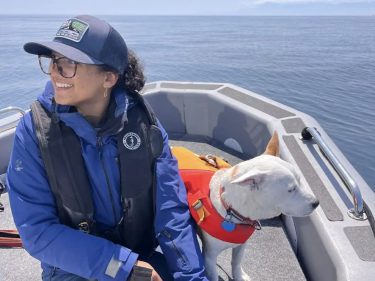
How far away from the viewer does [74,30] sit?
5.98 feet

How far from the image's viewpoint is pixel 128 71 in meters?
2.13

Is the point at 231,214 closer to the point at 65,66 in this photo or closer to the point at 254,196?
the point at 254,196

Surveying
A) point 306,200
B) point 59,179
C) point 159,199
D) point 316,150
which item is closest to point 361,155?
point 316,150

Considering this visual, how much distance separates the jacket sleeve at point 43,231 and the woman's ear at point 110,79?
0.44 meters

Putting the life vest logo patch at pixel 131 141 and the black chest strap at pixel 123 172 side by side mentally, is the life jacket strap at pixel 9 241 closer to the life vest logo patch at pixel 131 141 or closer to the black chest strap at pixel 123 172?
the black chest strap at pixel 123 172

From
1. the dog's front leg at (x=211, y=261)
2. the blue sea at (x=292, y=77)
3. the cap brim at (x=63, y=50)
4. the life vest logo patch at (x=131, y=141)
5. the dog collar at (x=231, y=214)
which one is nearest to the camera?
the cap brim at (x=63, y=50)

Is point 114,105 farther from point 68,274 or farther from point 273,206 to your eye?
point 273,206

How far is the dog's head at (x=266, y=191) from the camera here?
6.88ft

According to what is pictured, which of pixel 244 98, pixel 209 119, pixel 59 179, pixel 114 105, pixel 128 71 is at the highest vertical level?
pixel 128 71

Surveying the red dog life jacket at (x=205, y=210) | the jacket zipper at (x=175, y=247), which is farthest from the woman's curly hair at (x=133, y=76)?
the jacket zipper at (x=175, y=247)

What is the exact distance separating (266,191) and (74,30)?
133 centimetres

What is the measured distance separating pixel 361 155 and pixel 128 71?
248 inches

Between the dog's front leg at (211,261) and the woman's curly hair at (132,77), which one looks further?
the dog's front leg at (211,261)

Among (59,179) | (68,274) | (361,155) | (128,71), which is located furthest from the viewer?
(361,155)
